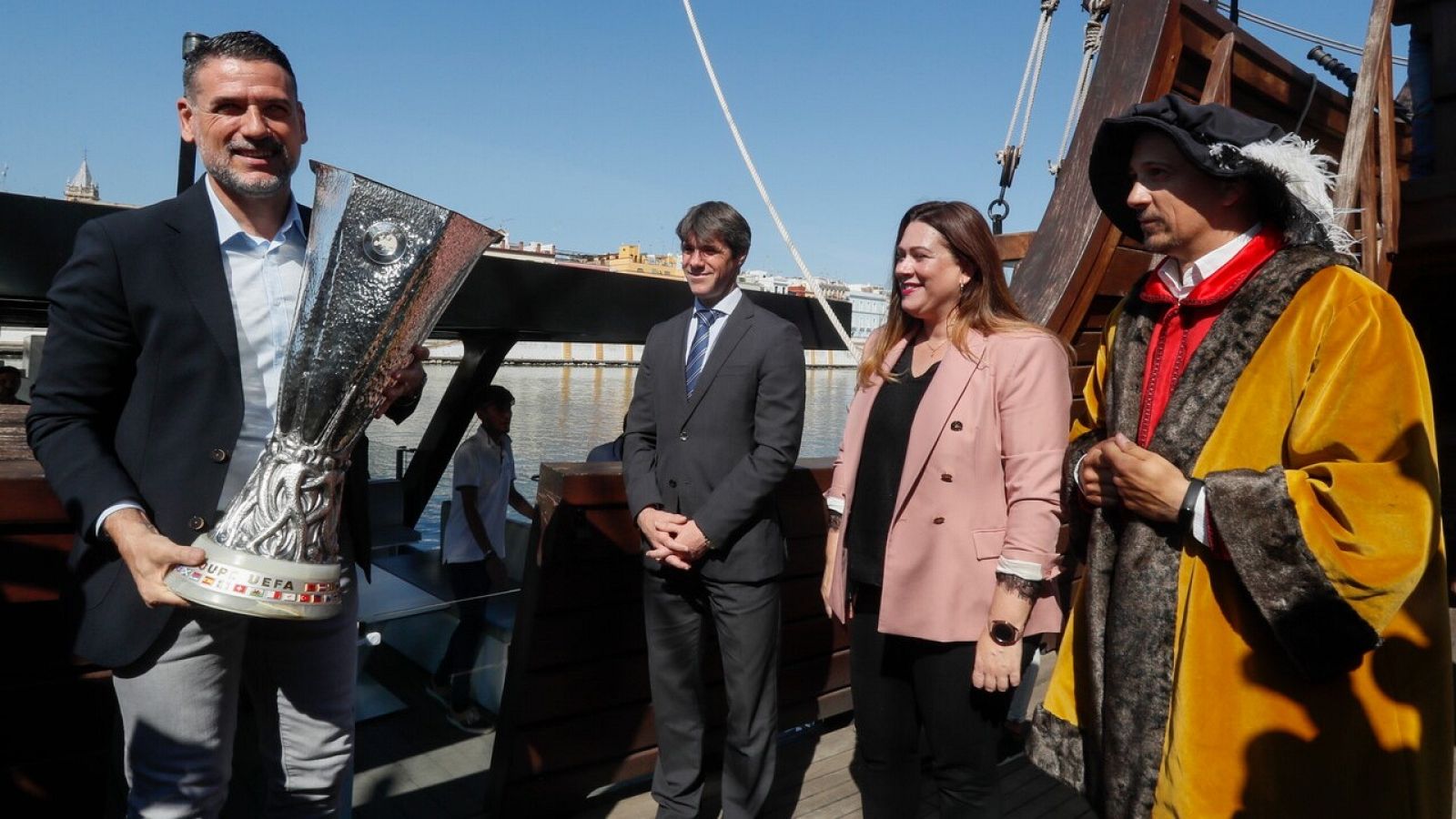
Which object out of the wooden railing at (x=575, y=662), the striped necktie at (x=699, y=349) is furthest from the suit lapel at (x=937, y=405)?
the wooden railing at (x=575, y=662)

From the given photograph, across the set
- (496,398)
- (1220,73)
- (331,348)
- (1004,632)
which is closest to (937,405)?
(1004,632)

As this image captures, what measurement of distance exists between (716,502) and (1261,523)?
1.21 meters

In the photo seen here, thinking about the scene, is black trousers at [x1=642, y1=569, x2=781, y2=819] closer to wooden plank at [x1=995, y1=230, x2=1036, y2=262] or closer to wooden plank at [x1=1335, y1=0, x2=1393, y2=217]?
wooden plank at [x1=995, y1=230, x2=1036, y2=262]

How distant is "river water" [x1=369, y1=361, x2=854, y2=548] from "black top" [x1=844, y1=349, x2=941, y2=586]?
2.25 m

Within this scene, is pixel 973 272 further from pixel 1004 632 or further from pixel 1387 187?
pixel 1387 187

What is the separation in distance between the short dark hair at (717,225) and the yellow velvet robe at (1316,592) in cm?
128

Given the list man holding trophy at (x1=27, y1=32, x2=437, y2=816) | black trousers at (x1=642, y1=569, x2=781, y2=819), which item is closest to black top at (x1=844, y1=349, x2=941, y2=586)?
black trousers at (x1=642, y1=569, x2=781, y2=819)

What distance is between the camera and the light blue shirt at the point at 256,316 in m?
1.49

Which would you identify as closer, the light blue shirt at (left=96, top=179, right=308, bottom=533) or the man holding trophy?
the man holding trophy

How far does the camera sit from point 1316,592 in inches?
50.6

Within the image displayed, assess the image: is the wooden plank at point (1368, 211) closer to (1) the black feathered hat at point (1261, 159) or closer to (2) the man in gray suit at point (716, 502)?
(1) the black feathered hat at point (1261, 159)

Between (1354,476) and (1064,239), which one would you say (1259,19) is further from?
(1354,476)

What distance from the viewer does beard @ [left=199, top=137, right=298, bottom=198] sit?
1.46 meters

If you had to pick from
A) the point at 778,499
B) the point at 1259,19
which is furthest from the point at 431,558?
the point at 1259,19
